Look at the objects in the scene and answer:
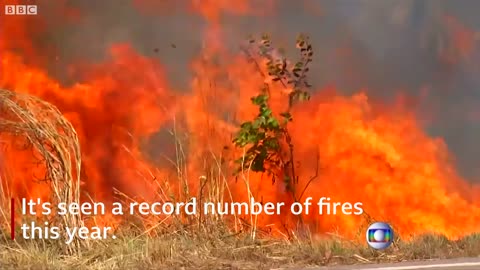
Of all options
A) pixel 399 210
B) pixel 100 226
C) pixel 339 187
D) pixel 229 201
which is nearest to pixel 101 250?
pixel 100 226

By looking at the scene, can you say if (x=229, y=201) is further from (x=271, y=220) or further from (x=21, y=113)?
(x=21, y=113)

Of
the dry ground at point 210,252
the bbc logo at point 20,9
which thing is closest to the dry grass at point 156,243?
the dry ground at point 210,252

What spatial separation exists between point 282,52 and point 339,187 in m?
1.77

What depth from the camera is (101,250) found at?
772cm

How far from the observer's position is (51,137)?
7.79m

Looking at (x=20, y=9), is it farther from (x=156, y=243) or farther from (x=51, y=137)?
(x=156, y=243)

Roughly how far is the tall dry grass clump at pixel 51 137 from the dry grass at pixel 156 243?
0.01 meters

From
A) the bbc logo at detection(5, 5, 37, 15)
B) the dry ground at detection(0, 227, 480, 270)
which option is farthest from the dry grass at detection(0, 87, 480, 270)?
the bbc logo at detection(5, 5, 37, 15)

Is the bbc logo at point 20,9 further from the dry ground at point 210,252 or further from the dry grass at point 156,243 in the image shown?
the dry ground at point 210,252

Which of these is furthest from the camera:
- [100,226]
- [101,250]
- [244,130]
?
[244,130]

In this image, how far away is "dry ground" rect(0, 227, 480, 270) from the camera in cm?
729

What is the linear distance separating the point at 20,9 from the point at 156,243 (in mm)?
3189

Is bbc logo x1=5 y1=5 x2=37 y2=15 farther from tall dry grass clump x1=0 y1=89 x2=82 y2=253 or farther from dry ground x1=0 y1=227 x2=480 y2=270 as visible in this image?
dry ground x1=0 y1=227 x2=480 y2=270

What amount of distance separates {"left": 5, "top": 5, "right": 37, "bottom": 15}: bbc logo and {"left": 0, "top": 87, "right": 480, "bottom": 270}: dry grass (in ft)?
3.63
